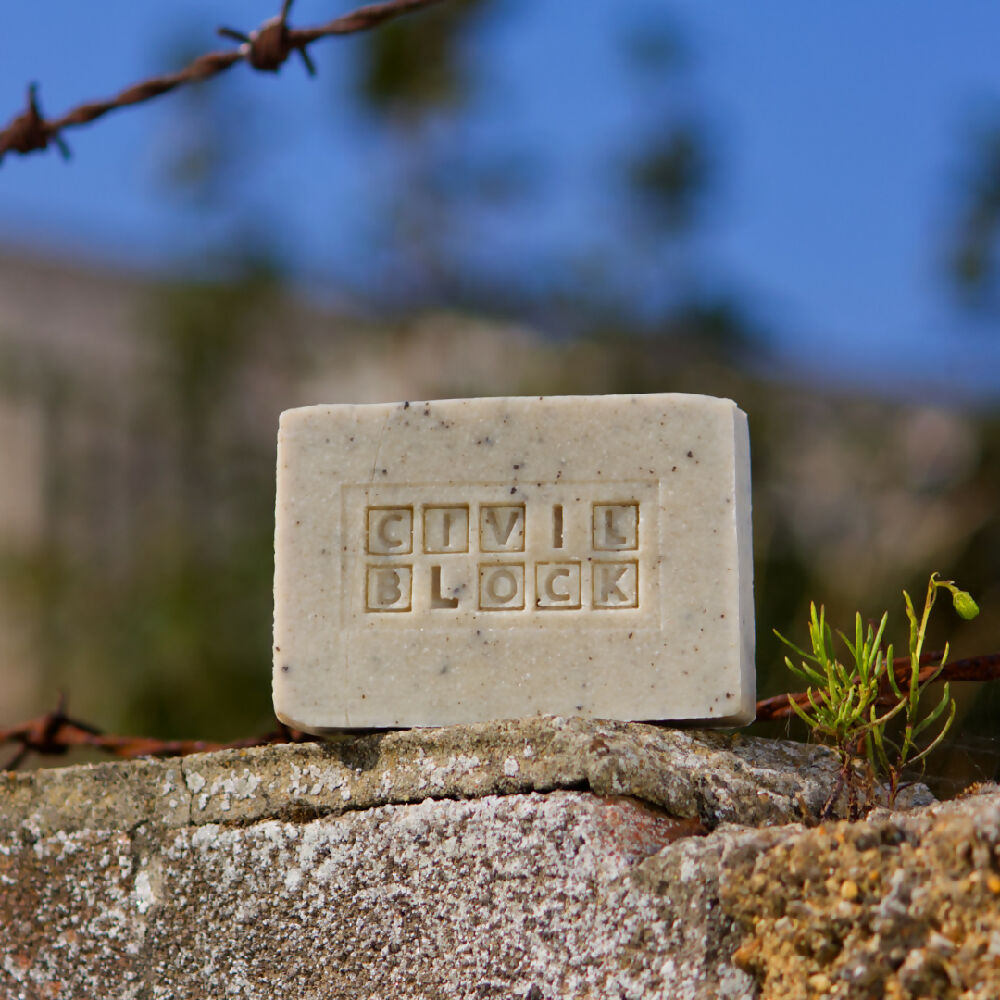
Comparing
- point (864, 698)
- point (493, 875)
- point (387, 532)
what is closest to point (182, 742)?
point (387, 532)

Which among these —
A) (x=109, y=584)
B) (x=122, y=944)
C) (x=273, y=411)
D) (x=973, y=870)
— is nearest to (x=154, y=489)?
(x=109, y=584)

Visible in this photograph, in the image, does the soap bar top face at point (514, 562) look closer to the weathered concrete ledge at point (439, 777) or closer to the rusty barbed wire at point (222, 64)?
the weathered concrete ledge at point (439, 777)

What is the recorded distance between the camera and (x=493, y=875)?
901 millimetres

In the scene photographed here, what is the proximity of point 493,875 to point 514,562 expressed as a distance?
0.26 metres

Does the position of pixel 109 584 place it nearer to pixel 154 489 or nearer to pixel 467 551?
pixel 154 489

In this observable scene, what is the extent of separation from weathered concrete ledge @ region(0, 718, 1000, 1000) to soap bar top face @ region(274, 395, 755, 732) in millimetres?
49

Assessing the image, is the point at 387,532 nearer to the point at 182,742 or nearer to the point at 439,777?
the point at 439,777

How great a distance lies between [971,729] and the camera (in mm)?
1111

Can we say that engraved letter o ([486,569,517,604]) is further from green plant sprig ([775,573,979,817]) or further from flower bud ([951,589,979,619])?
flower bud ([951,589,979,619])

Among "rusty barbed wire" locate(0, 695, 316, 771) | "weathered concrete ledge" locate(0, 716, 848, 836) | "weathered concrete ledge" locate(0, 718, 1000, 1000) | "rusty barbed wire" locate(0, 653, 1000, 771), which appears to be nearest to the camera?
"weathered concrete ledge" locate(0, 718, 1000, 1000)

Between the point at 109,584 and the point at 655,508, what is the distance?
546 cm

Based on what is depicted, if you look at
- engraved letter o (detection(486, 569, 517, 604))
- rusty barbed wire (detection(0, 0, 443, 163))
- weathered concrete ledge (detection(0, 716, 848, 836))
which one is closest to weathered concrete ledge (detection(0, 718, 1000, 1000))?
weathered concrete ledge (detection(0, 716, 848, 836))

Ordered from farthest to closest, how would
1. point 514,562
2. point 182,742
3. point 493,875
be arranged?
1. point 182,742
2. point 514,562
3. point 493,875

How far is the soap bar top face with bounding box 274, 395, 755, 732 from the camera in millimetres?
1007
